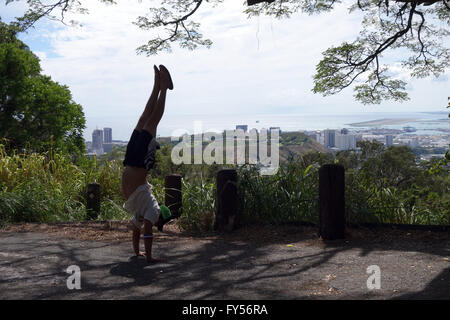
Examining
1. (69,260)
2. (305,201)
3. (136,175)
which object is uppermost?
(136,175)

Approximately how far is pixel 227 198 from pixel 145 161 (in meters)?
2.14

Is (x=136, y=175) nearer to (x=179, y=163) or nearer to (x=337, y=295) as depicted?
(x=337, y=295)

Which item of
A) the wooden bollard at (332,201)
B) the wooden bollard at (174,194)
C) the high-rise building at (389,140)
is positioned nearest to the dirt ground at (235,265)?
the wooden bollard at (332,201)

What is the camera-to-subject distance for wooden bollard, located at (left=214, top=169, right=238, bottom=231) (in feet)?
22.4

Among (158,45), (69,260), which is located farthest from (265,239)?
(158,45)

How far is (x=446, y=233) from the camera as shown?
6.18 m

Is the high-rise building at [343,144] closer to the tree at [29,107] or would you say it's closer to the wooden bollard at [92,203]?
the wooden bollard at [92,203]

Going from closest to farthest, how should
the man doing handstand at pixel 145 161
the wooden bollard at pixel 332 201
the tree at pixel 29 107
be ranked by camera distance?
the man doing handstand at pixel 145 161, the wooden bollard at pixel 332 201, the tree at pixel 29 107

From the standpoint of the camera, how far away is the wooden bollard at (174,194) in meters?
7.89

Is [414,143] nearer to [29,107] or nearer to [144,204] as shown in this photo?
[29,107]

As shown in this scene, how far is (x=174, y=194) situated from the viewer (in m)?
7.92

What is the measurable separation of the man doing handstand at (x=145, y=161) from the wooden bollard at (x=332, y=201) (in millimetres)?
2218

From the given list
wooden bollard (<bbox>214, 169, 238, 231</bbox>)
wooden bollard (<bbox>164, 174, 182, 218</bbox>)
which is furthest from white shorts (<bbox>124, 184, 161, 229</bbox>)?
wooden bollard (<bbox>164, 174, 182, 218</bbox>)

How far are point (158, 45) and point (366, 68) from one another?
4970mm
